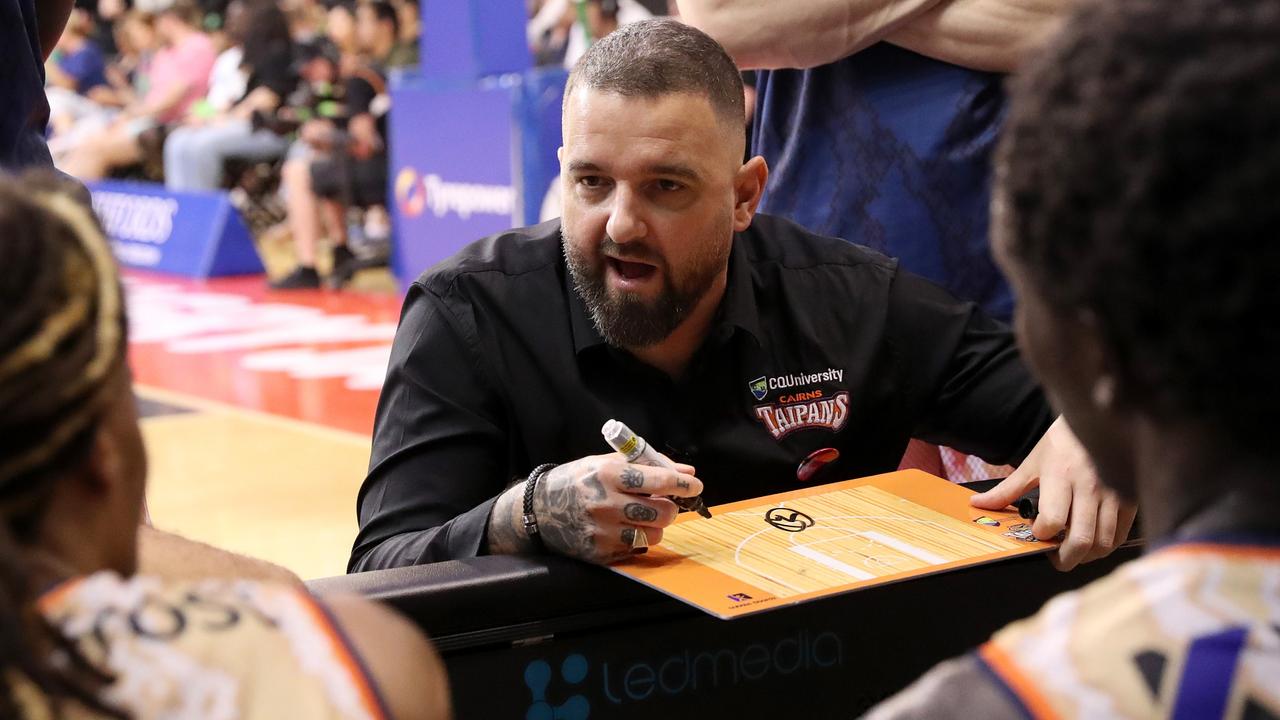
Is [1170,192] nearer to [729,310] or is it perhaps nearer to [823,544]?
[823,544]

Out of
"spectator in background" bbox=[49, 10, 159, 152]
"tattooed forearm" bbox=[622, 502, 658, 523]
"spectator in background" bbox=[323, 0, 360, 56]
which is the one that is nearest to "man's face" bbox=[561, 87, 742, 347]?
"tattooed forearm" bbox=[622, 502, 658, 523]

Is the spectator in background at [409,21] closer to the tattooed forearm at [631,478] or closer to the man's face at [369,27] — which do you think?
the man's face at [369,27]

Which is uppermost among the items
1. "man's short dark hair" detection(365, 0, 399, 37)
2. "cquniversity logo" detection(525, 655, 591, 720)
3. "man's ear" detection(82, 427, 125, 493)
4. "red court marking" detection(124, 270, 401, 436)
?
"man's ear" detection(82, 427, 125, 493)

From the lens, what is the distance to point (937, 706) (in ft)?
3.01

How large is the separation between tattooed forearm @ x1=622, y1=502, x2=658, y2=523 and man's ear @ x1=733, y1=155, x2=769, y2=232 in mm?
749

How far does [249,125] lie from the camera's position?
10.5 metres

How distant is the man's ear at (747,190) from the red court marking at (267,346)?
3302mm

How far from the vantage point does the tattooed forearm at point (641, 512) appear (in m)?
1.70

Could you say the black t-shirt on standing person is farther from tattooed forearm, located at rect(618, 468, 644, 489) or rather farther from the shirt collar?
tattooed forearm, located at rect(618, 468, 644, 489)

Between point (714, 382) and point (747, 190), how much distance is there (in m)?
0.32

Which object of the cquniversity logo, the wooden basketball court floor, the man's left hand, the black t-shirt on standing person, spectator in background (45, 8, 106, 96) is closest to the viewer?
the cquniversity logo

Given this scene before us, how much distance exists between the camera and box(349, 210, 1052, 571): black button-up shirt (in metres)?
2.09

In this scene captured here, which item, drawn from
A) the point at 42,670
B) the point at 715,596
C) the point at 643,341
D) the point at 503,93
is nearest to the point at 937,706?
the point at 42,670

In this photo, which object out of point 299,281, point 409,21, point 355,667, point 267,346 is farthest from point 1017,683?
point 409,21
